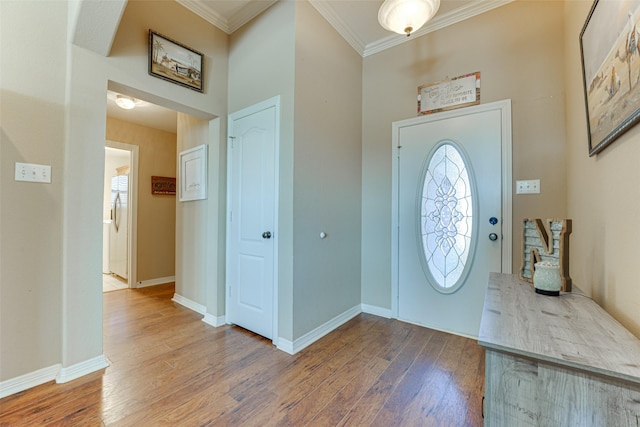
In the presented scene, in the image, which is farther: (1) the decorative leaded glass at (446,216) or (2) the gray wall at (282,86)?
(1) the decorative leaded glass at (446,216)

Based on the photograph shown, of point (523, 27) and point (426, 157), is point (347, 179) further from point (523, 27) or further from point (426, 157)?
point (523, 27)

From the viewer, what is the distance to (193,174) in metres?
2.94

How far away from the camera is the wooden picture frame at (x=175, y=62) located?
210cm

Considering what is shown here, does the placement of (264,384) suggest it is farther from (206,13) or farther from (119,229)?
(119,229)

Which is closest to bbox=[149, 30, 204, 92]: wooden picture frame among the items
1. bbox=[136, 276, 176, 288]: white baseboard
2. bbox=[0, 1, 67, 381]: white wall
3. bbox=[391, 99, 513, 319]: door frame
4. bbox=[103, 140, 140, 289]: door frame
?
bbox=[0, 1, 67, 381]: white wall

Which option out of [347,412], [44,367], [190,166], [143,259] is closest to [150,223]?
[143,259]

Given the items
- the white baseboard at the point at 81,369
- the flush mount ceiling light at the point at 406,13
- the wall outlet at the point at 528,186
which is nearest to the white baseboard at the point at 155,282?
the white baseboard at the point at 81,369

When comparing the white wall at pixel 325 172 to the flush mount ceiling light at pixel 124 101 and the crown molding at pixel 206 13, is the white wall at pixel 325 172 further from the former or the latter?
the flush mount ceiling light at pixel 124 101

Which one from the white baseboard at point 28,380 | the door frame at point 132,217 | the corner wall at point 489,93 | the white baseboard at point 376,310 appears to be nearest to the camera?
the white baseboard at point 28,380

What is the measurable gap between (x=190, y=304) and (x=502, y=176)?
342 centimetres

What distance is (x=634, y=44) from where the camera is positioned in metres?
0.92

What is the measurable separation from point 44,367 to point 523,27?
426 cm

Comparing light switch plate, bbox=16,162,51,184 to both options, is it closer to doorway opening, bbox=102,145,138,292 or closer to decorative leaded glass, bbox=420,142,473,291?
→ doorway opening, bbox=102,145,138,292

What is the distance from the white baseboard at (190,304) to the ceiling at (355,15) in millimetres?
2918
